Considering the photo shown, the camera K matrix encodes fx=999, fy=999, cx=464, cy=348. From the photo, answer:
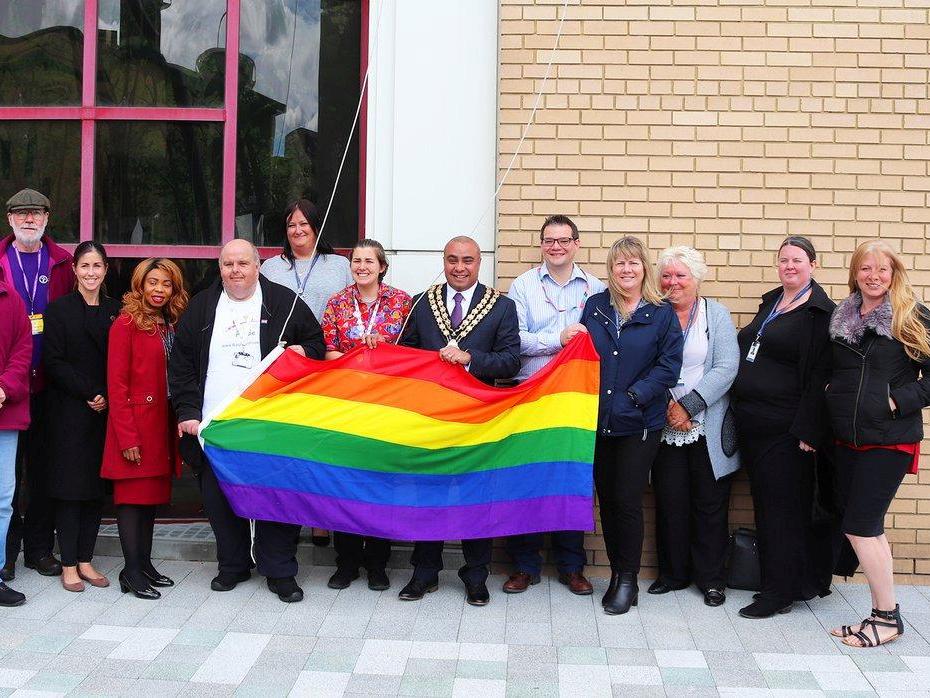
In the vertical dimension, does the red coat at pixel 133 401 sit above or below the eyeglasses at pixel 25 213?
below

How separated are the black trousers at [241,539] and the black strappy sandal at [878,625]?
3.08 metres

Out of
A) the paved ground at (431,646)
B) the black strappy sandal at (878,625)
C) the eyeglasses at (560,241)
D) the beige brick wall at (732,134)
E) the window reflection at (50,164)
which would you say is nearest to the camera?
the paved ground at (431,646)

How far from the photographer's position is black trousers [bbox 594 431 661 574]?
18.4 ft

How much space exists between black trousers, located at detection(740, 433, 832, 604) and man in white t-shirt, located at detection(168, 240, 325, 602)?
105 inches

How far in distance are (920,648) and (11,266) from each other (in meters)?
5.54

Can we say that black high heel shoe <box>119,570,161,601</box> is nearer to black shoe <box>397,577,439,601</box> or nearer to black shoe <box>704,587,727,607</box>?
black shoe <box>397,577,439,601</box>

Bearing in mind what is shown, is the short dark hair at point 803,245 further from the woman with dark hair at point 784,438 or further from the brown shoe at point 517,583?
the brown shoe at point 517,583

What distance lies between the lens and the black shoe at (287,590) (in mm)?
5695

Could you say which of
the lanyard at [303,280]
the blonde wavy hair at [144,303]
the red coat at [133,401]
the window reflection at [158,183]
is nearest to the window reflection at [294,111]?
the window reflection at [158,183]

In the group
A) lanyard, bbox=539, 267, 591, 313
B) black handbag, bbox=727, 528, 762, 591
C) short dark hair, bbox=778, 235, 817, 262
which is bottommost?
black handbag, bbox=727, 528, 762, 591

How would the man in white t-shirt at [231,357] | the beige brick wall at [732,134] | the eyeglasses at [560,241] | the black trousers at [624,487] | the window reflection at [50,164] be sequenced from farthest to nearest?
the window reflection at [50,164] < the beige brick wall at [732,134] < the eyeglasses at [560,241] < the man in white t-shirt at [231,357] < the black trousers at [624,487]

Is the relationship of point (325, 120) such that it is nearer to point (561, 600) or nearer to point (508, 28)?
point (508, 28)

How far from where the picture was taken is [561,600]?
5.82 meters

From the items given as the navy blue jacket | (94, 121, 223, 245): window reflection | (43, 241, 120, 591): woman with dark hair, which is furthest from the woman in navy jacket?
(94, 121, 223, 245): window reflection
